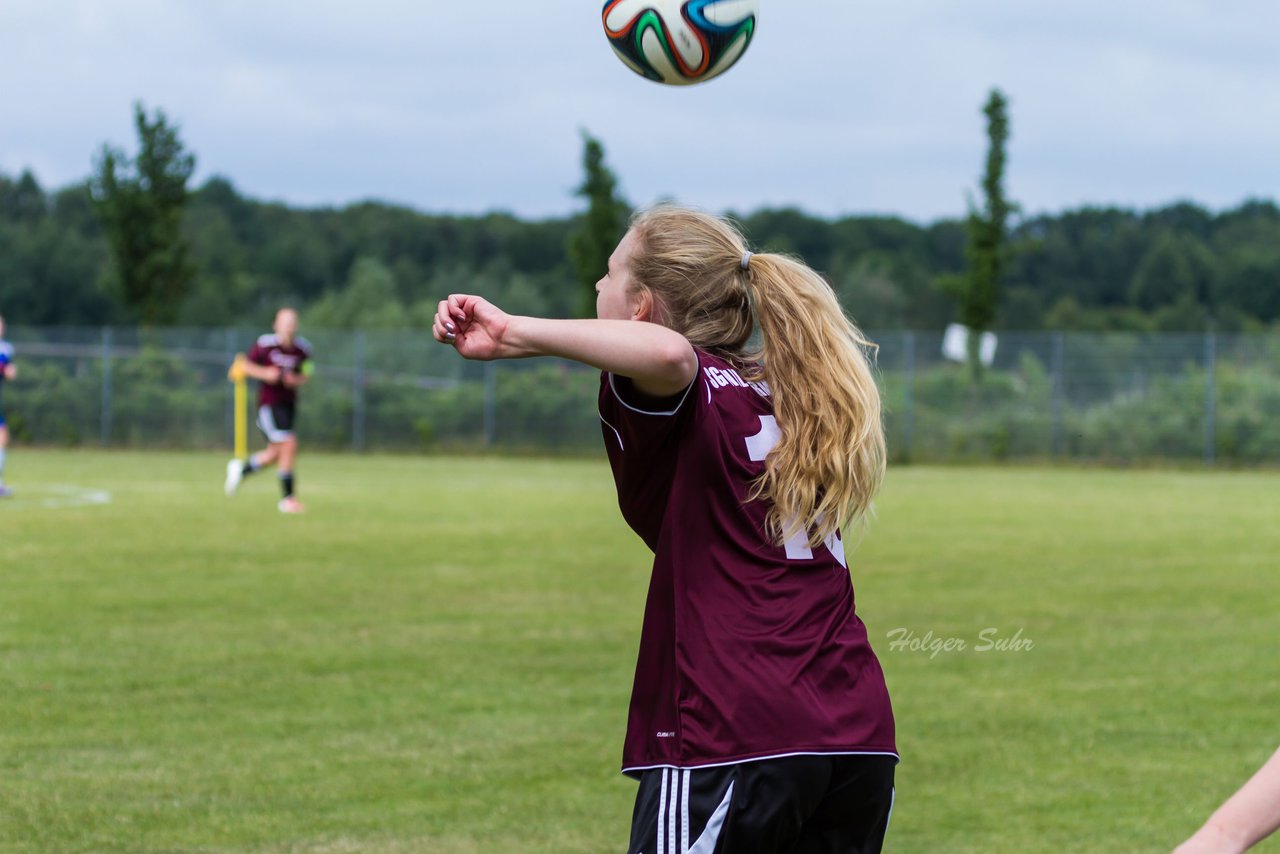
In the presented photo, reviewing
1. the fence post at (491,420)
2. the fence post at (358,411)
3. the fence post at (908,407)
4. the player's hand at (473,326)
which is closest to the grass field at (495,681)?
the player's hand at (473,326)

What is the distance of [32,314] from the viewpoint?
232 feet

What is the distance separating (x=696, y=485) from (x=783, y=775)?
495mm

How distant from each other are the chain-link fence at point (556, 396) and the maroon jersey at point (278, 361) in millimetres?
13099

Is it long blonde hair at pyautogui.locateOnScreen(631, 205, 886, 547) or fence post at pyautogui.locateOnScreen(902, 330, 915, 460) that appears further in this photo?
fence post at pyautogui.locateOnScreen(902, 330, 915, 460)

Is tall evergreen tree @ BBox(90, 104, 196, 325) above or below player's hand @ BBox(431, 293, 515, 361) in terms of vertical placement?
above

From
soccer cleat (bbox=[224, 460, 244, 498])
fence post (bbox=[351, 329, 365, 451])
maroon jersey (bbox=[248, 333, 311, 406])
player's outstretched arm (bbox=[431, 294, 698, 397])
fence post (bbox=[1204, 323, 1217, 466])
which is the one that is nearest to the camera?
player's outstretched arm (bbox=[431, 294, 698, 397])

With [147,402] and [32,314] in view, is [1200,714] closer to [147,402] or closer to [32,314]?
[147,402]

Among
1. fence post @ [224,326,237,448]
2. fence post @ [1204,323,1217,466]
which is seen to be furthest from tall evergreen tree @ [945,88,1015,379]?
fence post @ [224,326,237,448]

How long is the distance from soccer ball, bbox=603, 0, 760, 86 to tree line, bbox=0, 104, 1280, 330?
27.5 metres

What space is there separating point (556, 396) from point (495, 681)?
82.0 feet

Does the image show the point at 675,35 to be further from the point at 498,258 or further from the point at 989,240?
the point at 498,258

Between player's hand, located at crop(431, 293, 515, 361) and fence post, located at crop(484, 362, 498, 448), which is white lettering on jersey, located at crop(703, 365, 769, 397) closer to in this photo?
player's hand, located at crop(431, 293, 515, 361)

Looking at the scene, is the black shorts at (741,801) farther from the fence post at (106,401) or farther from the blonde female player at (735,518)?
the fence post at (106,401)

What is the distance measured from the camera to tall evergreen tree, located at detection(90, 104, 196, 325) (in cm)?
3491
